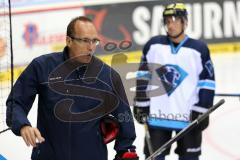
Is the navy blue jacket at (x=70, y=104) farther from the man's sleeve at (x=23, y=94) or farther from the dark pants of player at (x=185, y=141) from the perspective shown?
the dark pants of player at (x=185, y=141)

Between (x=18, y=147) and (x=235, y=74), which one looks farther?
(x=235, y=74)

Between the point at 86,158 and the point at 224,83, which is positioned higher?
the point at 86,158

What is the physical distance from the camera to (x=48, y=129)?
1.88 m

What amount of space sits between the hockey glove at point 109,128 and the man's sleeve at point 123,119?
0.01 m

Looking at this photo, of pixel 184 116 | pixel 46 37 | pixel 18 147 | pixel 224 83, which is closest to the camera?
pixel 184 116

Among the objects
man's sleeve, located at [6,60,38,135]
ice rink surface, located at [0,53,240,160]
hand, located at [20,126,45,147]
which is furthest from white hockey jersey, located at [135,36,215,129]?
hand, located at [20,126,45,147]

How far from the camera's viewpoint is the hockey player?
3.16 m

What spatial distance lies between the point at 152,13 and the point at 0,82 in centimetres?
186

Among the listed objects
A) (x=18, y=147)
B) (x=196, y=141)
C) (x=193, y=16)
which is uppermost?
(x=193, y=16)

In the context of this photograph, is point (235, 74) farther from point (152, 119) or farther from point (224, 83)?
point (152, 119)

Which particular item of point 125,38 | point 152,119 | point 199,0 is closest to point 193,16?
point 199,0

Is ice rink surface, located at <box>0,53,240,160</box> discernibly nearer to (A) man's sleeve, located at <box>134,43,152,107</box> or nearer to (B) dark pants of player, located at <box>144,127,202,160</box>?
(B) dark pants of player, located at <box>144,127,202,160</box>

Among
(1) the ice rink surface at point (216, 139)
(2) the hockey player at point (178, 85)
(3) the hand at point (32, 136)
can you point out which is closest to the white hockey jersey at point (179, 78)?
(2) the hockey player at point (178, 85)

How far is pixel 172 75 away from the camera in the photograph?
3.18 m
